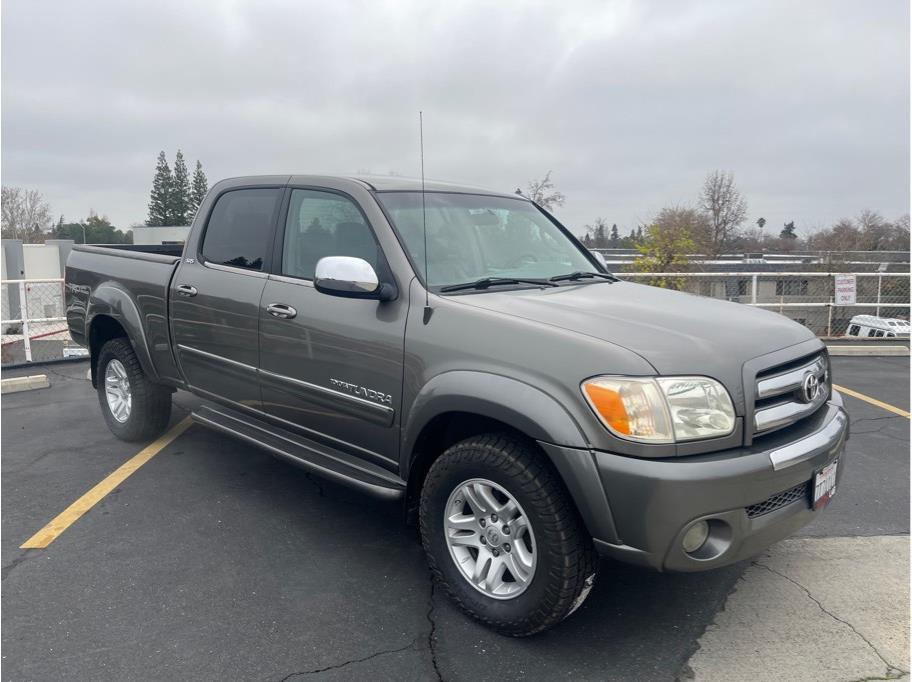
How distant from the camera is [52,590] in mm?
3279

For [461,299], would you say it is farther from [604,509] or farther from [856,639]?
[856,639]

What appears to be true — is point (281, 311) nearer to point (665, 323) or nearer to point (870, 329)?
point (665, 323)

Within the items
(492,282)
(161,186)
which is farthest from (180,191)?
(492,282)

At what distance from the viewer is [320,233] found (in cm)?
385

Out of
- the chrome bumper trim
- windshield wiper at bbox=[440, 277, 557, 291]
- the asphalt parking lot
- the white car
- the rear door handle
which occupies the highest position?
windshield wiper at bbox=[440, 277, 557, 291]

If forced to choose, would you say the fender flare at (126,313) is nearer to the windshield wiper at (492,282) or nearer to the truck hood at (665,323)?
the windshield wiper at (492,282)

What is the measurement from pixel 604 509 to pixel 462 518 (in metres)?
0.74

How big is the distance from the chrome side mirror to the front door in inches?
4.7

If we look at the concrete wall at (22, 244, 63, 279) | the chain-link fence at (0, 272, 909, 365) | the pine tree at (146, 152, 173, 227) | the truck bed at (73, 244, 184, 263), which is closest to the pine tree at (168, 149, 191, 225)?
the pine tree at (146, 152, 173, 227)

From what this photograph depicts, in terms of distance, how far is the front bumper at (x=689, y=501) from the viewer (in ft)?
7.92

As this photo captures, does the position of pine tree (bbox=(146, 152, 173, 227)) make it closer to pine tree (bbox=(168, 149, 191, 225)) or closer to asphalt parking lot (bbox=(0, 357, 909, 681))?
pine tree (bbox=(168, 149, 191, 225))

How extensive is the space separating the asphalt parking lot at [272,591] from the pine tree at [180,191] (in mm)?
60523

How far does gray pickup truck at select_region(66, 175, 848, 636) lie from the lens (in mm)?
2504

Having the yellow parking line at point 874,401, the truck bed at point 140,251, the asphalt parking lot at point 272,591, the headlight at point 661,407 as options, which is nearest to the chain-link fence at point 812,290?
the yellow parking line at point 874,401
